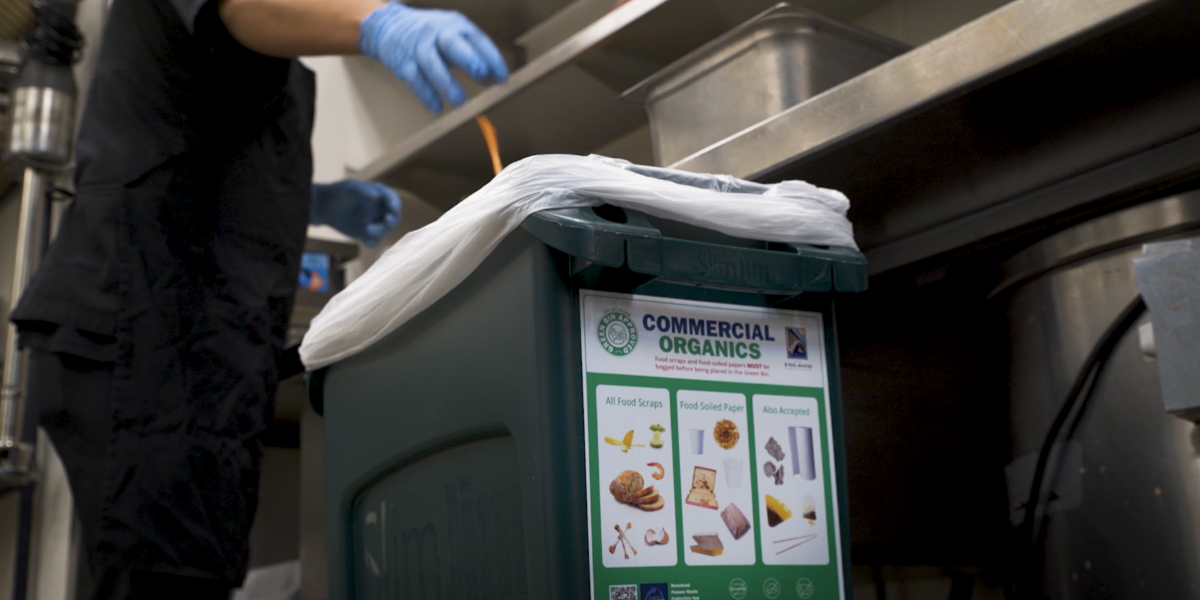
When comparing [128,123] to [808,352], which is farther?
A: [128,123]

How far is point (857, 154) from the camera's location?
3.66ft

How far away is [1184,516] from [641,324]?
0.59 meters

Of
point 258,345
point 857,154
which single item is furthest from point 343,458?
point 857,154

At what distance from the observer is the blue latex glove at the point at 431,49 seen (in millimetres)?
1380

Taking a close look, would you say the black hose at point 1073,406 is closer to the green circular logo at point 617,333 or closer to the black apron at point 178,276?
the green circular logo at point 617,333

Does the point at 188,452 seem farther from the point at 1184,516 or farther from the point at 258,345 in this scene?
the point at 1184,516

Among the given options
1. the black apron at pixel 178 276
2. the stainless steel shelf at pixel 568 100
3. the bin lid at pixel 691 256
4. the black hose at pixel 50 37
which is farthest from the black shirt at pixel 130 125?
the bin lid at pixel 691 256

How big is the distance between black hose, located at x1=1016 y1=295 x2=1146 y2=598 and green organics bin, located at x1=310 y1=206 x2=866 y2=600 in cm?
35

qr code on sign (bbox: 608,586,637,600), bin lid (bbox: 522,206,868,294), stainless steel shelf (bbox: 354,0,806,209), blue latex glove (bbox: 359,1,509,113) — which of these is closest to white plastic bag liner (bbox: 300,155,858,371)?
bin lid (bbox: 522,206,868,294)

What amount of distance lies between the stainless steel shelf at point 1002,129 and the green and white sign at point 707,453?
0.29m

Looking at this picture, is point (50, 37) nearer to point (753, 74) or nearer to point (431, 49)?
point (431, 49)

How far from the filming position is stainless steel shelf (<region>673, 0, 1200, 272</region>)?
35.2 inches

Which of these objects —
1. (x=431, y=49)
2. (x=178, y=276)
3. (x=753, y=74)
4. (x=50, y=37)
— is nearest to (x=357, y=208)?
(x=50, y=37)

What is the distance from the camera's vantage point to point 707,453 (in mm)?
813
